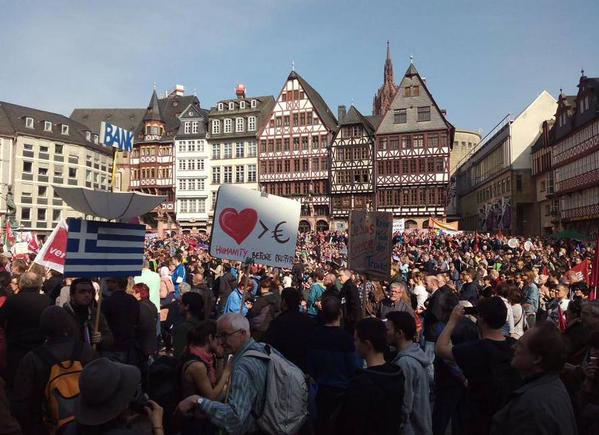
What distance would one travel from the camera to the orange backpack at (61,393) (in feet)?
11.2

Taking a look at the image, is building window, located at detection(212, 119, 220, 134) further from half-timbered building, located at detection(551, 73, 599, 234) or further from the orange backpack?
the orange backpack

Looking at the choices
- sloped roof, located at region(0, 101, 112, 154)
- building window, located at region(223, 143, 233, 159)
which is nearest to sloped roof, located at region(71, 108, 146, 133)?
sloped roof, located at region(0, 101, 112, 154)

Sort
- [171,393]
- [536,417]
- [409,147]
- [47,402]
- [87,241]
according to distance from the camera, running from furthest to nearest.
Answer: [409,147], [87,241], [171,393], [47,402], [536,417]

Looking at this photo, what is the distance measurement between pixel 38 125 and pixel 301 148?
96.7 ft

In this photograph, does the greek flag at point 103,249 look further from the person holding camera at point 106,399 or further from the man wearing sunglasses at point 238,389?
the person holding camera at point 106,399

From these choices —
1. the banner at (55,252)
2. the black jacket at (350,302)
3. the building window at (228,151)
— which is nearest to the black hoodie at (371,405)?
the black jacket at (350,302)

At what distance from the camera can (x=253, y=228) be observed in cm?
678

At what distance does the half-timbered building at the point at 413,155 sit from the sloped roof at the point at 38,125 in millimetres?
35246

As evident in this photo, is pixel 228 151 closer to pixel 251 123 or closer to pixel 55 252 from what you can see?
pixel 251 123

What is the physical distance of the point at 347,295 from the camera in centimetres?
827

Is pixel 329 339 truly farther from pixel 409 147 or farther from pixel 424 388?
pixel 409 147

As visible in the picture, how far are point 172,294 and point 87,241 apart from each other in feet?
18.9

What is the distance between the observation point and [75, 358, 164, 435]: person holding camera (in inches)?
96.9

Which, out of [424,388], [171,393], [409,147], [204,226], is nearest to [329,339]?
[424,388]
